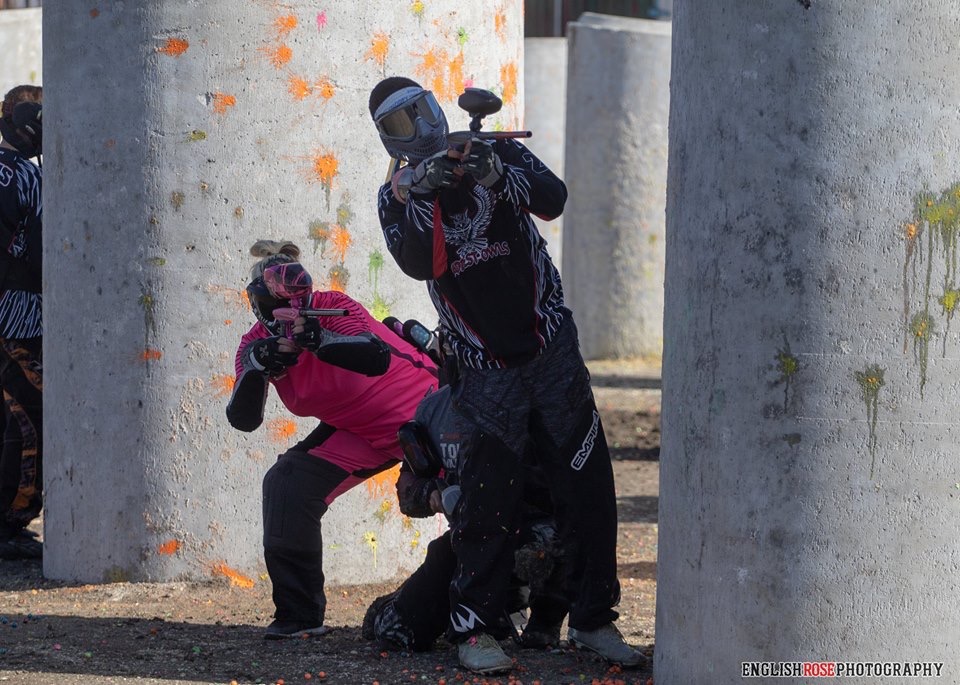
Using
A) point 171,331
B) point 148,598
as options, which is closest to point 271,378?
point 171,331

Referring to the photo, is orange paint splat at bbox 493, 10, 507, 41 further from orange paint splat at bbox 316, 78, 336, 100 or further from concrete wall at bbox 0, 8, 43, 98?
concrete wall at bbox 0, 8, 43, 98

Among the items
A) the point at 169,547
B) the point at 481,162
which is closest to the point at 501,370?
the point at 481,162

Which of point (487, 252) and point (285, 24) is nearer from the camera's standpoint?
point (487, 252)

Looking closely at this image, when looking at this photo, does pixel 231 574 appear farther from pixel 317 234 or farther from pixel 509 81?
pixel 509 81

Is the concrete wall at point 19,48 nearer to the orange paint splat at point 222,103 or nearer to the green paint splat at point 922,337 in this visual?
the orange paint splat at point 222,103

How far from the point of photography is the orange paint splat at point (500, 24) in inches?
231

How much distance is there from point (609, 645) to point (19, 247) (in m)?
3.50

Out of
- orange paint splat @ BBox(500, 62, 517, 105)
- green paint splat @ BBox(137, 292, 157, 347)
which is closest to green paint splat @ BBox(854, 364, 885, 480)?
orange paint splat @ BBox(500, 62, 517, 105)

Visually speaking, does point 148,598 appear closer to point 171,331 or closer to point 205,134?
point 171,331

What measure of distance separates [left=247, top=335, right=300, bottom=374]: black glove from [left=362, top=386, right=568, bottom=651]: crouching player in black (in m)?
0.45

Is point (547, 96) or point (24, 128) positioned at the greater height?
point (547, 96)

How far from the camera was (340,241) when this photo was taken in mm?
5574

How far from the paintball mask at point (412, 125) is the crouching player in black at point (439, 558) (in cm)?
79

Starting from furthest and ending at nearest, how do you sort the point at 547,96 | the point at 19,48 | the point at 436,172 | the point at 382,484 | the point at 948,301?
the point at 547,96
the point at 19,48
the point at 382,484
the point at 436,172
the point at 948,301
